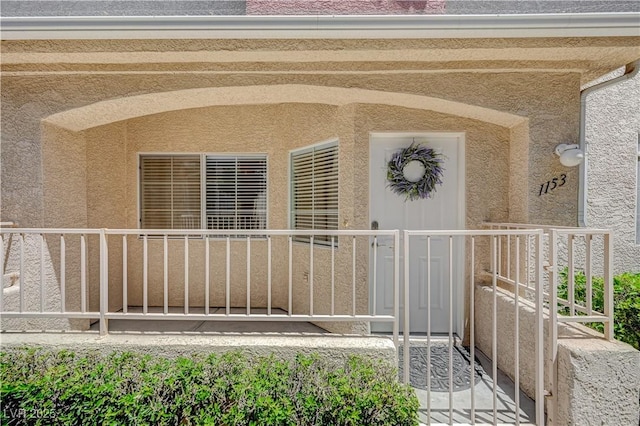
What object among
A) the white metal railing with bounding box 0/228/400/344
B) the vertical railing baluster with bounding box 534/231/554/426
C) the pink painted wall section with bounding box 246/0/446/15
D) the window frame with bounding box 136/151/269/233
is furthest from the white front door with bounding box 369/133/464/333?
the window frame with bounding box 136/151/269/233

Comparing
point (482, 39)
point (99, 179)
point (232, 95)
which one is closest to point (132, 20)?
point (232, 95)

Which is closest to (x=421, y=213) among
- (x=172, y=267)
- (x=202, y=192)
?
(x=202, y=192)

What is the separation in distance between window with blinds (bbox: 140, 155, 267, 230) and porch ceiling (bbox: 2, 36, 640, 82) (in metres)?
2.38

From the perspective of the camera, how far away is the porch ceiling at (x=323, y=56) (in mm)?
3953

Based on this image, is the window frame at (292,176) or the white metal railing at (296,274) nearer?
the white metal railing at (296,274)

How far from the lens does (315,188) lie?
5.83 metres

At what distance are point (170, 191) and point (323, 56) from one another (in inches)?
163

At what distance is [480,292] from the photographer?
4.86 metres

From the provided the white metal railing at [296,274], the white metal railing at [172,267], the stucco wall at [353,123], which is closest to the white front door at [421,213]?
the white metal railing at [296,274]

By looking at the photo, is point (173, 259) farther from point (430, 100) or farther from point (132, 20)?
point (430, 100)

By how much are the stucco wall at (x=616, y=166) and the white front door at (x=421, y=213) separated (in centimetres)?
244

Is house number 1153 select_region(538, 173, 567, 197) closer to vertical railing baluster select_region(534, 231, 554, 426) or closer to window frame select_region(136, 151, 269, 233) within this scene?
vertical railing baluster select_region(534, 231, 554, 426)

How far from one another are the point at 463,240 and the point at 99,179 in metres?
6.10

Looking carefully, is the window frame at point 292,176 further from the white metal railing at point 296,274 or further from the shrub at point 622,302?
the shrub at point 622,302
